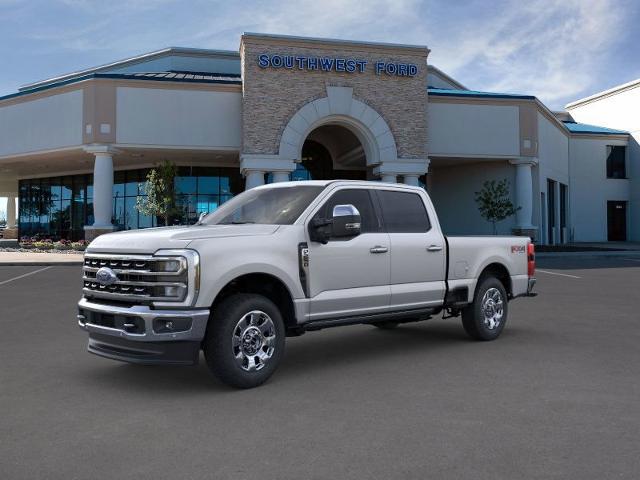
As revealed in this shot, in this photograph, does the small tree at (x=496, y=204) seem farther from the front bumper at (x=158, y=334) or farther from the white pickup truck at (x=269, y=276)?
the front bumper at (x=158, y=334)

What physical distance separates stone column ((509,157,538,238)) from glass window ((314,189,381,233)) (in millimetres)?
28000

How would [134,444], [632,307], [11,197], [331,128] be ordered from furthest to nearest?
[11,197] < [331,128] < [632,307] < [134,444]

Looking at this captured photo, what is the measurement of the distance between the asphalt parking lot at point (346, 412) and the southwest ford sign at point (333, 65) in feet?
72.9

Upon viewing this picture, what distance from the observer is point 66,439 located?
4461mm

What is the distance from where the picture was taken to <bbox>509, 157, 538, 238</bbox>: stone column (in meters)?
33.5

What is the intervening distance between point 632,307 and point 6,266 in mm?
21980

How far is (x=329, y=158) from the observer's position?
38.8 metres

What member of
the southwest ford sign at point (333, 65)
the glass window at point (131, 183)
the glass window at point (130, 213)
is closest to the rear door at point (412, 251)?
the southwest ford sign at point (333, 65)

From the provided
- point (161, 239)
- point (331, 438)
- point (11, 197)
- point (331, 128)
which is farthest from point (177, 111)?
point (11, 197)

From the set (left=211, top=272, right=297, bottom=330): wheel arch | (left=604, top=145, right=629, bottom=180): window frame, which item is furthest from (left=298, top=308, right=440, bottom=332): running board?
(left=604, top=145, right=629, bottom=180): window frame

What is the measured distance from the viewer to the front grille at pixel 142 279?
18.3 ft

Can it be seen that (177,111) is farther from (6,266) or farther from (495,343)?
(495,343)

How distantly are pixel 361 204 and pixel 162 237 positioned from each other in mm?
2533

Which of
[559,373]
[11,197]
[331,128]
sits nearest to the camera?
[559,373]
